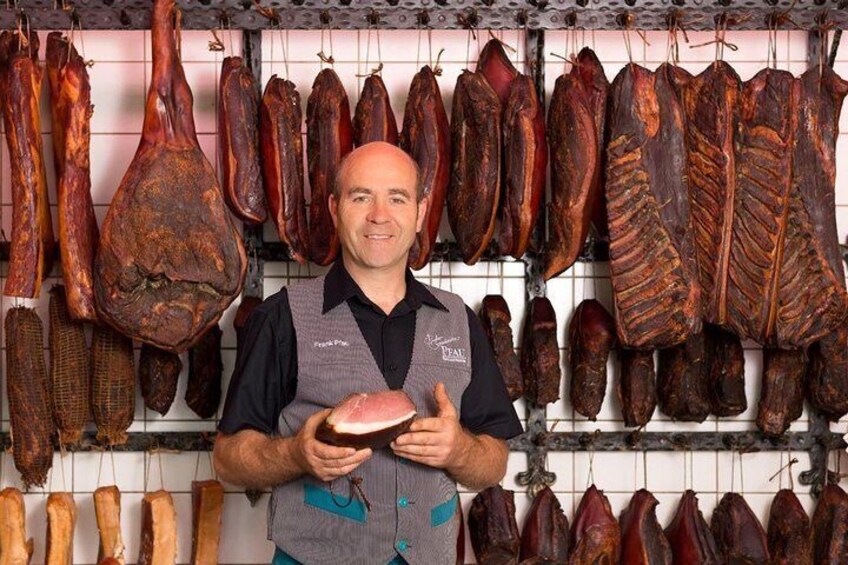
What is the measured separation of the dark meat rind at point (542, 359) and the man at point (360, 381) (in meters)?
0.99

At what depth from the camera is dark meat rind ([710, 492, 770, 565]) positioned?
4242 millimetres

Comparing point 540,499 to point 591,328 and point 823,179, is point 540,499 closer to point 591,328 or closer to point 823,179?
point 591,328

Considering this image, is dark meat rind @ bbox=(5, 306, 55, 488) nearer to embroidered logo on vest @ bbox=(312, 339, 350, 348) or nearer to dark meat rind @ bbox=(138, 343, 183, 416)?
dark meat rind @ bbox=(138, 343, 183, 416)

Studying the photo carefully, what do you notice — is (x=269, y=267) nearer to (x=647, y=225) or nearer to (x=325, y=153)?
(x=325, y=153)

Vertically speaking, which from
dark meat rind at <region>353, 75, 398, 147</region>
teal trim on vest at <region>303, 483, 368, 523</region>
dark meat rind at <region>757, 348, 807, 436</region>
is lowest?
teal trim on vest at <region>303, 483, 368, 523</region>

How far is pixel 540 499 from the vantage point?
430 centimetres

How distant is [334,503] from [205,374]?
54.0 inches

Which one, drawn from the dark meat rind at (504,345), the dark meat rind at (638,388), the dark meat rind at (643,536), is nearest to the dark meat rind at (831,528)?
the dark meat rind at (643,536)

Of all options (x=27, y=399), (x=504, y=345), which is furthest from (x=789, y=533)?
(x=27, y=399)

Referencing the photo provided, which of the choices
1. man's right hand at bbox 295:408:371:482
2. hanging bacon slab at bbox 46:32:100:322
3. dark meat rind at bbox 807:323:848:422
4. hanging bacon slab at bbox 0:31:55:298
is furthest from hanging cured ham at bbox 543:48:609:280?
hanging bacon slab at bbox 0:31:55:298

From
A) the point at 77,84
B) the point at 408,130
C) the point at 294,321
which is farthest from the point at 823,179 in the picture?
the point at 77,84

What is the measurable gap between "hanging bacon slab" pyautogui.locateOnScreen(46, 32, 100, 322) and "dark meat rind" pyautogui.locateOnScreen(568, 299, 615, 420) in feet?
6.22

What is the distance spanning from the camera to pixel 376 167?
123 inches

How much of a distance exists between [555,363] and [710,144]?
1.05 m
